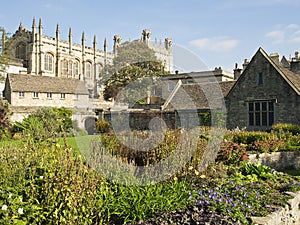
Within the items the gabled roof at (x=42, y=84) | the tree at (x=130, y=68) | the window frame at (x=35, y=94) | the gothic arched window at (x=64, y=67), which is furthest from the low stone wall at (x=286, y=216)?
the gothic arched window at (x=64, y=67)

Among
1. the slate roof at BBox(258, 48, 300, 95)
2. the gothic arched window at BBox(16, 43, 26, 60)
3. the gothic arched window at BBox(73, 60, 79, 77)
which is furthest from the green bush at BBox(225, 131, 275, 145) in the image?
the gothic arched window at BBox(16, 43, 26, 60)

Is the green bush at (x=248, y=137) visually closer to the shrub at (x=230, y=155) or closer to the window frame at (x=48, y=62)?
the shrub at (x=230, y=155)

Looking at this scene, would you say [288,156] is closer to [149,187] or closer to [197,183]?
[197,183]

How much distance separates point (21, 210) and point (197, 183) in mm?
3804

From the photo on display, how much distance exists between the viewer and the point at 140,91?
50.8m

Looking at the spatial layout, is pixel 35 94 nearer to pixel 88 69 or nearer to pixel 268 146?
pixel 268 146

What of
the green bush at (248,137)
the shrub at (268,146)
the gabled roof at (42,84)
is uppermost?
the gabled roof at (42,84)

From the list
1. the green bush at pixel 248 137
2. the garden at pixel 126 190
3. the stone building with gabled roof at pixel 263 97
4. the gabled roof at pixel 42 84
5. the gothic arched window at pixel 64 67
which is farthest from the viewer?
the gothic arched window at pixel 64 67

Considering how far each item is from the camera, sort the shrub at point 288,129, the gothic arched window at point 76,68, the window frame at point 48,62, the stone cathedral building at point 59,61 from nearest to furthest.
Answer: the shrub at point 288,129 → the stone cathedral building at point 59,61 → the window frame at point 48,62 → the gothic arched window at point 76,68

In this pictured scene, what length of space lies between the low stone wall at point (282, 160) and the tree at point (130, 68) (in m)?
38.6

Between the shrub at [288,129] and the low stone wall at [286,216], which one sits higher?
the shrub at [288,129]

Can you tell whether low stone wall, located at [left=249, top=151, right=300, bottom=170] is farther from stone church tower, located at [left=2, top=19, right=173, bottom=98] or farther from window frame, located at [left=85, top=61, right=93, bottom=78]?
window frame, located at [left=85, top=61, right=93, bottom=78]

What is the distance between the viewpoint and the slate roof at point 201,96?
27.4 m

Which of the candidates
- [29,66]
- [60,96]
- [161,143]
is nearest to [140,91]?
[60,96]
